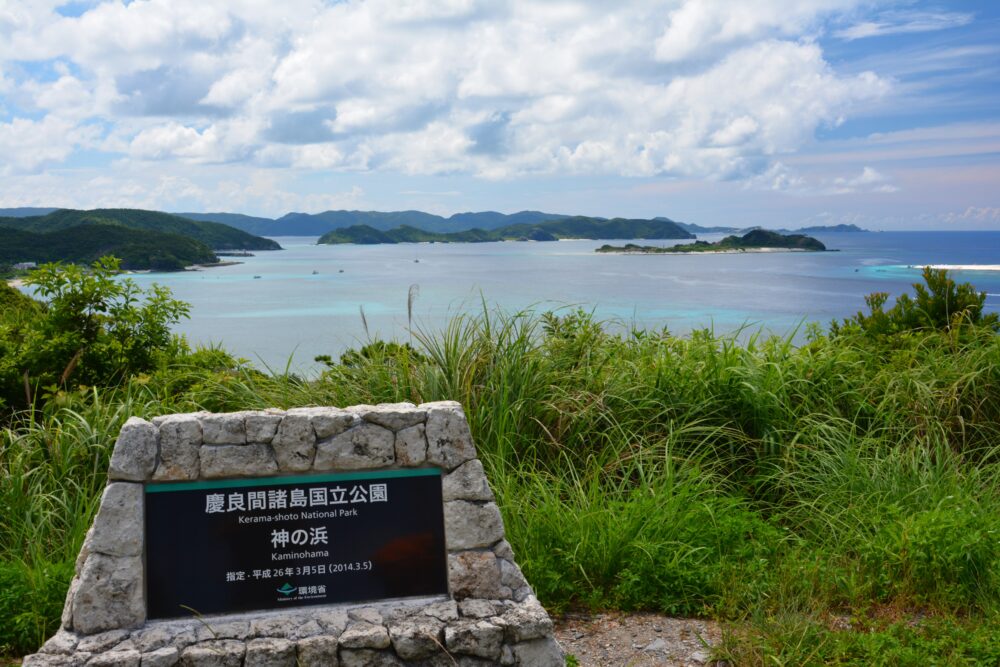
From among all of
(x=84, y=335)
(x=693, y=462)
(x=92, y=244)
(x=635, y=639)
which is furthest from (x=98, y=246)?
(x=635, y=639)

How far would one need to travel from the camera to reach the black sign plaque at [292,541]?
382cm

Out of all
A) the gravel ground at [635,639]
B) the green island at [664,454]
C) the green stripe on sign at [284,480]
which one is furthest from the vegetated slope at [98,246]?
the gravel ground at [635,639]

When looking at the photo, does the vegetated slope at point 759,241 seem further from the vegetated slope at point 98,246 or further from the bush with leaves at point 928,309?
the bush with leaves at point 928,309

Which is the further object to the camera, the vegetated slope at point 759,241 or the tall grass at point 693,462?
the vegetated slope at point 759,241

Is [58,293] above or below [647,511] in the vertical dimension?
above

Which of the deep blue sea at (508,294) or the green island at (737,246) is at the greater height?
the green island at (737,246)

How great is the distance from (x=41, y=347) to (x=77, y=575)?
4.92 metres

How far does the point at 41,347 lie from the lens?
26.2 ft

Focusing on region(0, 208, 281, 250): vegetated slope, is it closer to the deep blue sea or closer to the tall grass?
the deep blue sea

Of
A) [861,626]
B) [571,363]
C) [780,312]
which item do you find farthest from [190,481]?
[780,312]

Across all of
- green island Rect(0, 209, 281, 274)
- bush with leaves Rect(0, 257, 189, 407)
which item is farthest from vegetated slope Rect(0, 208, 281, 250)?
bush with leaves Rect(0, 257, 189, 407)

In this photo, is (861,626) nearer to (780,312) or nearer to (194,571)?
(194,571)

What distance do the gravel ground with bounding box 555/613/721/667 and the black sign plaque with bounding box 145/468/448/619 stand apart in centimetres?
96

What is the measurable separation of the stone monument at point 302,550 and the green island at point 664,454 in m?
0.95
